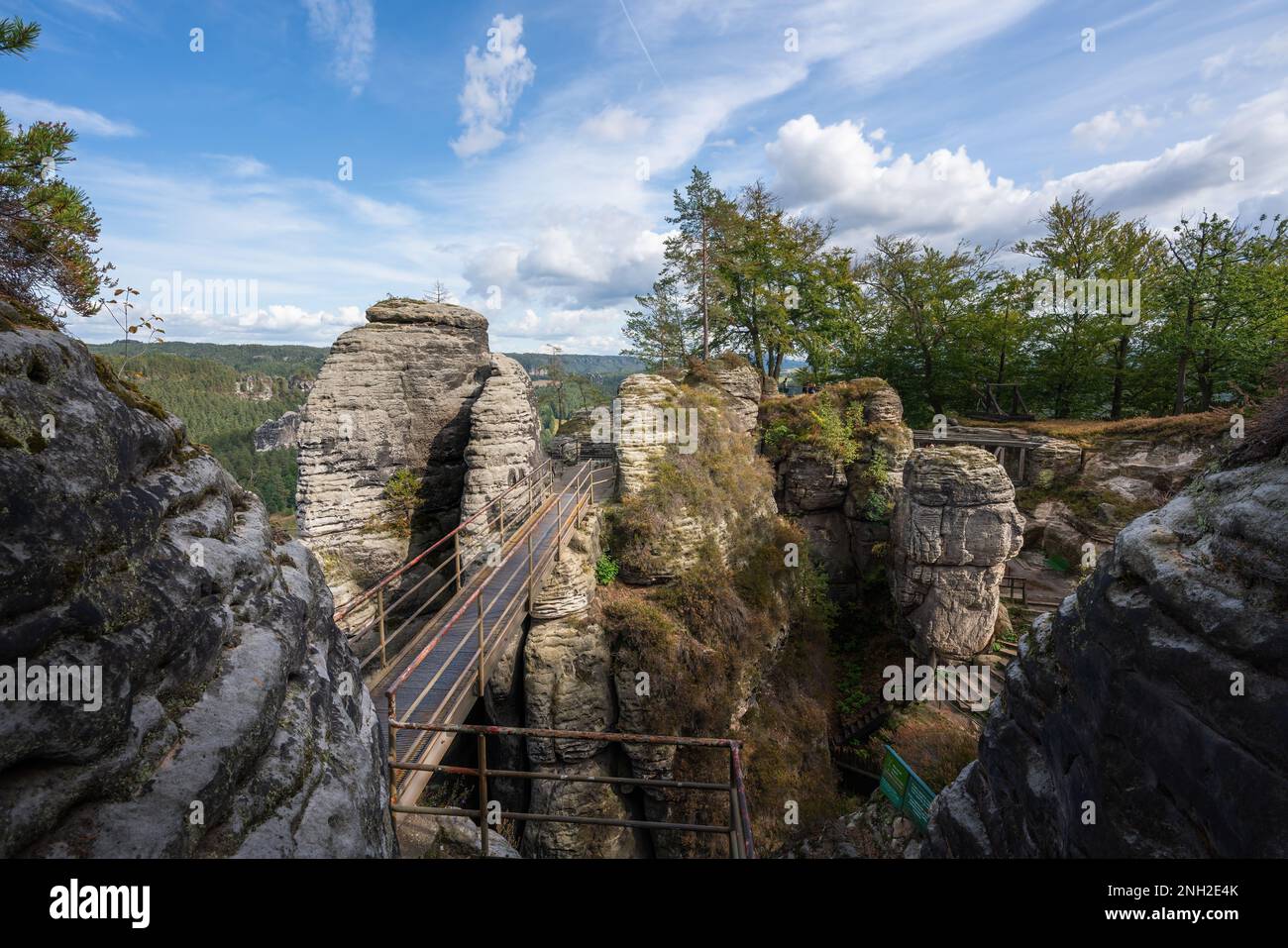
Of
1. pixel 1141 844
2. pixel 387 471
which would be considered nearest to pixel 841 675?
pixel 1141 844

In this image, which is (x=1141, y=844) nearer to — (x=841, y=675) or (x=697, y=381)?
(x=841, y=675)

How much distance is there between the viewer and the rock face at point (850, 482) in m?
18.8

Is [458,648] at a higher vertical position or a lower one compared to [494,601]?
lower

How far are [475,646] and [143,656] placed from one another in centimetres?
596

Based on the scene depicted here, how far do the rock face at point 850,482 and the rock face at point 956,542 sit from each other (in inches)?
115

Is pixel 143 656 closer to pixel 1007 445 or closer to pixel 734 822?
pixel 734 822

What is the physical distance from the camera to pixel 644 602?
11.9 m

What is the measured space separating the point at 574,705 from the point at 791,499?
1243 cm

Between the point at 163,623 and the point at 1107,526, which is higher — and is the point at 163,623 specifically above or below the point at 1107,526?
above

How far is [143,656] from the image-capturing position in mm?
2549

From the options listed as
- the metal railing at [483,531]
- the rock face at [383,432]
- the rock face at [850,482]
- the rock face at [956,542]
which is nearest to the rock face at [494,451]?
the metal railing at [483,531]

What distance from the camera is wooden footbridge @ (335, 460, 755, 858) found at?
14.5ft

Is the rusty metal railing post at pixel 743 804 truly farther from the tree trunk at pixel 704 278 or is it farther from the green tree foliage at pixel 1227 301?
the green tree foliage at pixel 1227 301

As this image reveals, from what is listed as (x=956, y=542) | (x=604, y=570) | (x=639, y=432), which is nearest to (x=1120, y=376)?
(x=956, y=542)
